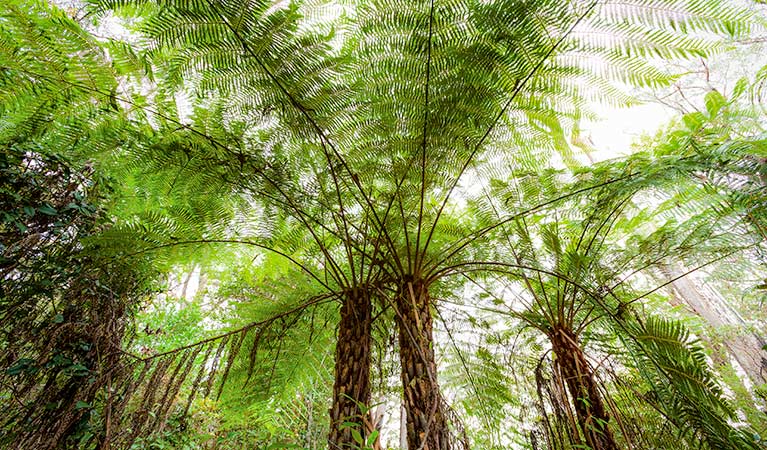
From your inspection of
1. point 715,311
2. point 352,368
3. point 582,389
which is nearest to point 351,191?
point 352,368

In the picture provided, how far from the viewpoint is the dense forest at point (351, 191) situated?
3.26 ft

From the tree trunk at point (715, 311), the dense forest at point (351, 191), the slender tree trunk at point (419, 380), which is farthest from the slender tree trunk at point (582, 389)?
the tree trunk at point (715, 311)

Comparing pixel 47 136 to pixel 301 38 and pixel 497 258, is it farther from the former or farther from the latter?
pixel 497 258

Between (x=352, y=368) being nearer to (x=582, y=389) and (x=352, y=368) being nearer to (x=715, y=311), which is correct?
(x=582, y=389)

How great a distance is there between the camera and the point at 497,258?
1780 mm

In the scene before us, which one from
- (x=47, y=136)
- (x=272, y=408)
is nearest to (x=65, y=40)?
(x=47, y=136)

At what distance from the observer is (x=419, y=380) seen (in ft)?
3.08

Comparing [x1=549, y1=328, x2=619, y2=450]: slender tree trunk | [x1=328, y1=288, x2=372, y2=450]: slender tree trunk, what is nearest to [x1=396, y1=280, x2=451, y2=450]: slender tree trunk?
[x1=328, y1=288, x2=372, y2=450]: slender tree trunk

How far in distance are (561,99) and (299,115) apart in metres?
1.04

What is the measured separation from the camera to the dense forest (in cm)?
99

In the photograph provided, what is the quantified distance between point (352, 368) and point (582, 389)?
0.96 metres

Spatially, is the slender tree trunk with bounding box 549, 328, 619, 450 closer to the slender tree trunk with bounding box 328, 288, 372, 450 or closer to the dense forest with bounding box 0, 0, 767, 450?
the dense forest with bounding box 0, 0, 767, 450

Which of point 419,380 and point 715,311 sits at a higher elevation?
point 715,311

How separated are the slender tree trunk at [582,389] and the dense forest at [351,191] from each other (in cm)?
1
